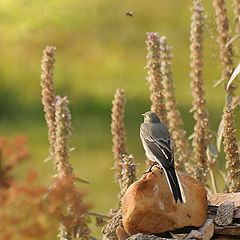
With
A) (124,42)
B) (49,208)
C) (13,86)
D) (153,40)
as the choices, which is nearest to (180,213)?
(49,208)

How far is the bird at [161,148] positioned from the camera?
5062mm

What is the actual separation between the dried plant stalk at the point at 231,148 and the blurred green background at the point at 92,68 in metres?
2.93

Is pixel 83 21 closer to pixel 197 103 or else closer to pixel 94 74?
pixel 94 74

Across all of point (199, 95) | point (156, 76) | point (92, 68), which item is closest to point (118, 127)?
point (156, 76)

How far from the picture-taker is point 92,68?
485 inches

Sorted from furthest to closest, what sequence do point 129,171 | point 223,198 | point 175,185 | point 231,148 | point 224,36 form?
point 224,36, point 231,148, point 223,198, point 129,171, point 175,185

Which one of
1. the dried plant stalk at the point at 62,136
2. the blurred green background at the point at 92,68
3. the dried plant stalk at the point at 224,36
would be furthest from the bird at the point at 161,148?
the blurred green background at the point at 92,68

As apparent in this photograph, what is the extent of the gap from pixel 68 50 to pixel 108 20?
2.67 feet

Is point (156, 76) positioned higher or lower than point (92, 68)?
lower

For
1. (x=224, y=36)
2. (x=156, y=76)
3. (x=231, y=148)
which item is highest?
(x=224, y=36)

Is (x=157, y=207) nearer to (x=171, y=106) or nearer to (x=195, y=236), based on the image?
(x=195, y=236)

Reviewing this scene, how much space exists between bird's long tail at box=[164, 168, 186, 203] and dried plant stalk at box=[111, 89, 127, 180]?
0.96 metres

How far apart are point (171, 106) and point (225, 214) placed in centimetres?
111

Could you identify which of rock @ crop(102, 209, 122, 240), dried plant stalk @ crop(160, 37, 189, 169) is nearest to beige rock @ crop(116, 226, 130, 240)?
rock @ crop(102, 209, 122, 240)
